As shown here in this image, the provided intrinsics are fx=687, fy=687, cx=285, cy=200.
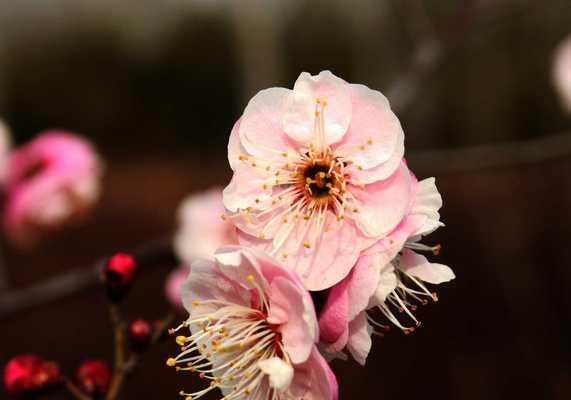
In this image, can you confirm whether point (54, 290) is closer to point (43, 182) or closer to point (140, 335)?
point (43, 182)

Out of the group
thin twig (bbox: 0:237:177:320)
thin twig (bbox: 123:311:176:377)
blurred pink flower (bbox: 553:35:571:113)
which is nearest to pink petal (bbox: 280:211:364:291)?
thin twig (bbox: 123:311:176:377)

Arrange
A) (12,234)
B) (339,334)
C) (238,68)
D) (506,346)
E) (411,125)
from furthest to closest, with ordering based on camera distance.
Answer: (238,68)
(506,346)
(411,125)
(12,234)
(339,334)

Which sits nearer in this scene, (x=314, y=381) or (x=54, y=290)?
(x=314, y=381)

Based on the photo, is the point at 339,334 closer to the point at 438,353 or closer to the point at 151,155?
the point at 438,353

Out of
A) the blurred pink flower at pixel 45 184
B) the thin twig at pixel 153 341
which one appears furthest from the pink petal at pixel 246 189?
the blurred pink flower at pixel 45 184

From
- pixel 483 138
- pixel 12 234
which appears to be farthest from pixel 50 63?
pixel 12 234

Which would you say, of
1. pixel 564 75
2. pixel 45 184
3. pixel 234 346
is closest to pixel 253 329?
pixel 234 346
